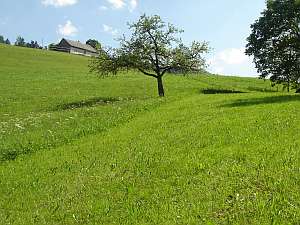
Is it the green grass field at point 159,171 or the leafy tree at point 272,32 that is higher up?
the leafy tree at point 272,32

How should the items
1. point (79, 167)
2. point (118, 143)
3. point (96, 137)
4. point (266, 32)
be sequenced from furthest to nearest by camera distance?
point (266, 32), point (96, 137), point (118, 143), point (79, 167)

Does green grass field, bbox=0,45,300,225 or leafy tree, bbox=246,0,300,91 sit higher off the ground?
leafy tree, bbox=246,0,300,91

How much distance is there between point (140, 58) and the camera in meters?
48.2

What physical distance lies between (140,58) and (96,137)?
2729 cm

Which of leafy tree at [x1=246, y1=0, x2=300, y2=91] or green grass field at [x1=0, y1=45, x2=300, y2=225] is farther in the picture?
leafy tree at [x1=246, y1=0, x2=300, y2=91]

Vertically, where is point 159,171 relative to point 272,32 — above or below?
below

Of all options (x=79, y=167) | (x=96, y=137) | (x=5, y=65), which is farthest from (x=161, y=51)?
(x=5, y=65)

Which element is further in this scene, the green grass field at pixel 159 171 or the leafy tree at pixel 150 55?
the leafy tree at pixel 150 55

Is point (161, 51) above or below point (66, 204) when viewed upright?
above

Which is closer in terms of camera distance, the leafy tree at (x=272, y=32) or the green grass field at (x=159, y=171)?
the green grass field at (x=159, y=171)

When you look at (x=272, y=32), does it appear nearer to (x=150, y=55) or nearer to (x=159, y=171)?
(x=150, y=55)

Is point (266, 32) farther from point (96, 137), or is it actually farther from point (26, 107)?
point (96, 137)

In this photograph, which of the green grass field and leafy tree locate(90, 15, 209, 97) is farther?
leafy tree locate(90, 15, 209, 97)

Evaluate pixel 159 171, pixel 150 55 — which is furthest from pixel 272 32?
pixel 159 171
